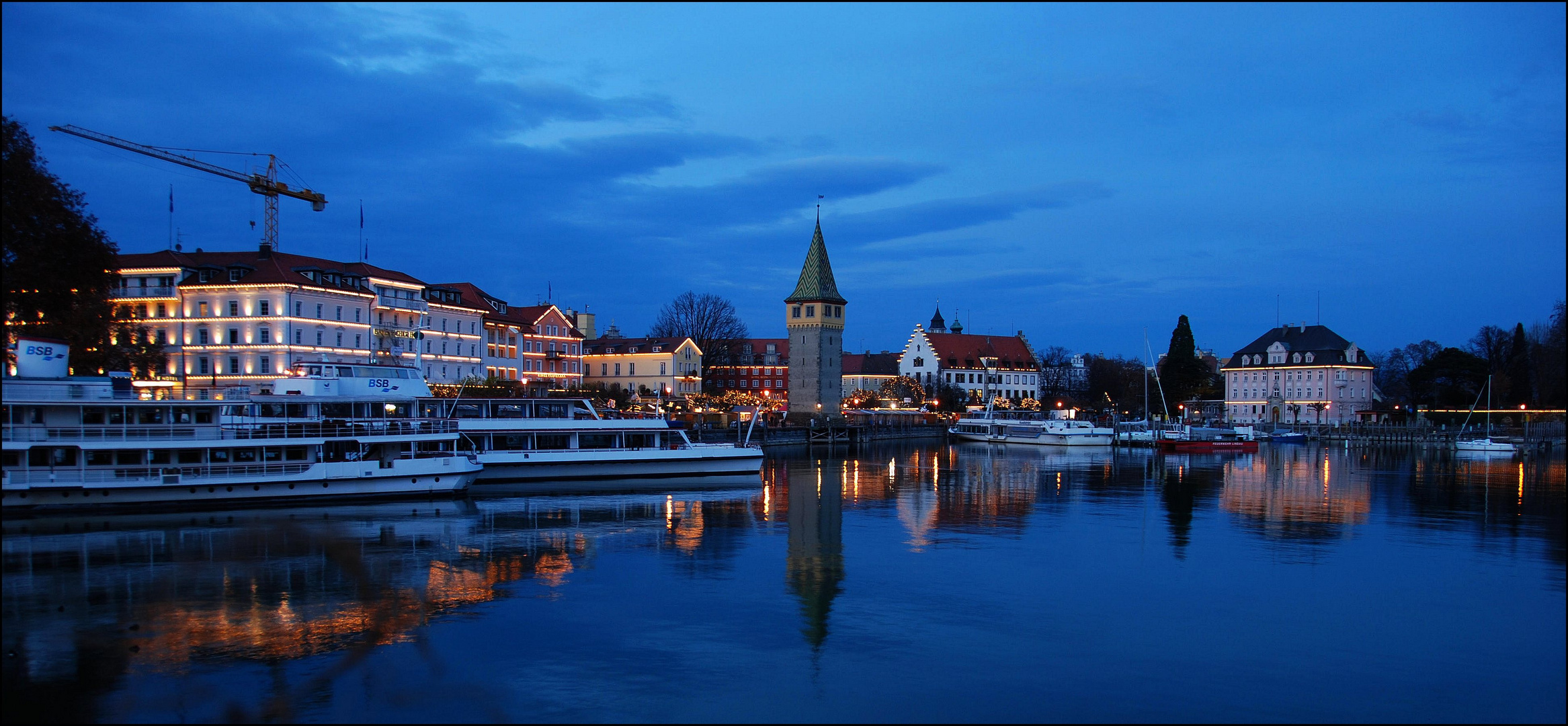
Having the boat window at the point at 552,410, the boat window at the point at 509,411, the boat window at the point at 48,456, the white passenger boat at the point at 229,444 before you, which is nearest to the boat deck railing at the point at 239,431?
the white passenger boat at the point at 229,444

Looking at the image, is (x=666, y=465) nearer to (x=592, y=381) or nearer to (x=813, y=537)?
(x=813, y=537)

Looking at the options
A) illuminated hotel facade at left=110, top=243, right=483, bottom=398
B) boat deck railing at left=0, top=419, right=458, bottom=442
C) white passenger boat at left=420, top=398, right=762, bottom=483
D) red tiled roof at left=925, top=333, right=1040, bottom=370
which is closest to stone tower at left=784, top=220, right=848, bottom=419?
red tiled roof at left=925, top=333, right=1040, bottom=370

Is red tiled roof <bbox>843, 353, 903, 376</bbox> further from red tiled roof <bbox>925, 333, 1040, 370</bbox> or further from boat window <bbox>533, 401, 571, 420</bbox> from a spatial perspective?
boat window <bbox>533, 401, 571, 420</bbox>

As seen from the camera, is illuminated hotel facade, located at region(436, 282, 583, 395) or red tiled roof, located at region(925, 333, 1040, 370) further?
red tiled roof, located at region(925, 333, 1040, 370)

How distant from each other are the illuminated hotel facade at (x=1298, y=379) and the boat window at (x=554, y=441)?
81505 mm

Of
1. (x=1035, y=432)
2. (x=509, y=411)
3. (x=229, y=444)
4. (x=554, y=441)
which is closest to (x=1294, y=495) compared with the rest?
(x=554, y=441)

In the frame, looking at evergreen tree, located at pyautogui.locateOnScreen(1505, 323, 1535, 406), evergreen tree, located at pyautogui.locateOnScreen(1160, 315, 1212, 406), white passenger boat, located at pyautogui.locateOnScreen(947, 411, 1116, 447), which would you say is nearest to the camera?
evergreen tree, located at pyautogui.locateOnScreen(1505, 323, 1535, 406)

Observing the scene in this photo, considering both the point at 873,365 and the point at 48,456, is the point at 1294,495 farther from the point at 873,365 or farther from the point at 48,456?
Result: the point at 873,365

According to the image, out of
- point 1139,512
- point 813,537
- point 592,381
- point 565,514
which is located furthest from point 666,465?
point 592,381

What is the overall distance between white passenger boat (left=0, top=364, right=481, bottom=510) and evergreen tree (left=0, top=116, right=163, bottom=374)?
13.5 feet

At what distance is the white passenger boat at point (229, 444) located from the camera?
94.1 feet

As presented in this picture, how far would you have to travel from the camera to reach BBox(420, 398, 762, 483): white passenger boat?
1598 inches

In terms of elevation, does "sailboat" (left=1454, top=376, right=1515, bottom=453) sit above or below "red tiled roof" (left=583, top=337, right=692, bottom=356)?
below

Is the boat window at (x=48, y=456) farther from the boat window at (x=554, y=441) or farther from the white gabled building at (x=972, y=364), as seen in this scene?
the white gabled building at (x=972, y=364)
